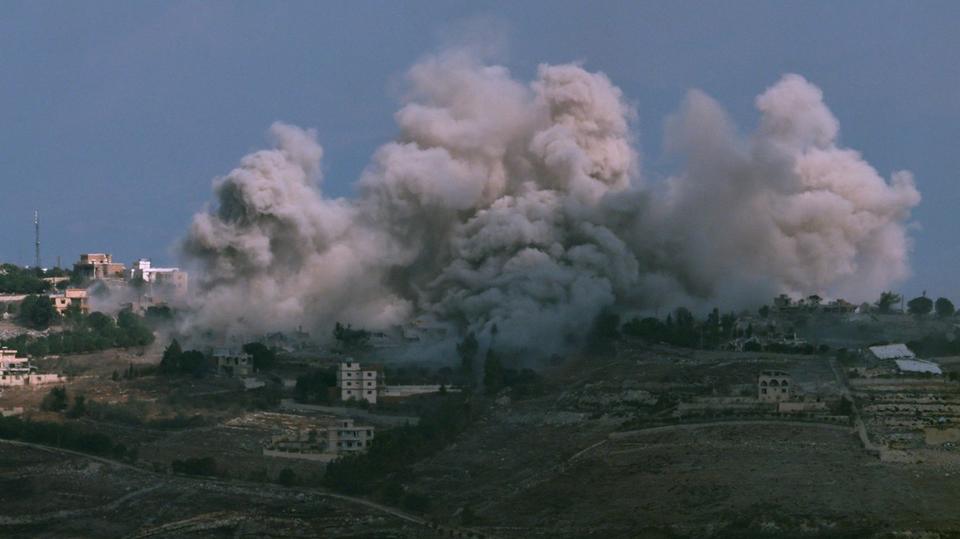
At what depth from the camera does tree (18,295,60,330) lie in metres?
89.1

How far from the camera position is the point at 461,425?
6894 cm

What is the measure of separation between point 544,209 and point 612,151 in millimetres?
4307

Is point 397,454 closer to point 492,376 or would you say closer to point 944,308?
point 492,376

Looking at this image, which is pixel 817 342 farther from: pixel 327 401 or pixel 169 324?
pixel 169 324

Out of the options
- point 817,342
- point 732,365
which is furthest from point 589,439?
point 817,342

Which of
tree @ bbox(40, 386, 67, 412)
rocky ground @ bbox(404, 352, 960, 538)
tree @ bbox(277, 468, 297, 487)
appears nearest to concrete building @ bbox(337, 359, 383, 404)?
rocky ground @ bbox(404, 352, 960, 538)

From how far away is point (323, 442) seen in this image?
6788cm

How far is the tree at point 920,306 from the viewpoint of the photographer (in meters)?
86.1

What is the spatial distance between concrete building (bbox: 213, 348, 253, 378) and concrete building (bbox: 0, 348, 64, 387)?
476cm

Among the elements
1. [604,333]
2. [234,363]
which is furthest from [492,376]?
[234,363]

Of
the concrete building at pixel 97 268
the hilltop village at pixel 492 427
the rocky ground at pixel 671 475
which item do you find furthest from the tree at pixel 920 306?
the concrete building at pixel 97 268

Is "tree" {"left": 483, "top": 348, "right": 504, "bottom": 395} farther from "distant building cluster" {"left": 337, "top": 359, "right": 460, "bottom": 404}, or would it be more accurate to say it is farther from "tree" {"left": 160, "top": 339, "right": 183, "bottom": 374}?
"tree" {"left": 160, "top": 339, "right": 183, "bottom": 374}

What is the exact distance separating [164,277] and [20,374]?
22.2 metres

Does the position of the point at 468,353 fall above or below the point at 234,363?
above
